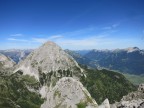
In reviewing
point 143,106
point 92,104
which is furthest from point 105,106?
point 143,106

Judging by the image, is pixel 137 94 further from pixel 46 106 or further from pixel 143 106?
pixel 46 106

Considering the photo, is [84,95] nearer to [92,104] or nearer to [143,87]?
[92,104]

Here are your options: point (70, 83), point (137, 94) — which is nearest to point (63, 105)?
point (70, 83)

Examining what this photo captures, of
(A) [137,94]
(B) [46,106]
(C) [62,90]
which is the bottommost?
(B) [46,106]

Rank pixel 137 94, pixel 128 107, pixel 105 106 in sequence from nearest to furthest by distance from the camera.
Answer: pixel 128 107
pixel 137 94
pixel 105 106

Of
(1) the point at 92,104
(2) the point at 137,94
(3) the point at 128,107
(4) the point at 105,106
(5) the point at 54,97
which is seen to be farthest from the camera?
(5) the point at 54,97

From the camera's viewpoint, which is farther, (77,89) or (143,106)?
(77,89)

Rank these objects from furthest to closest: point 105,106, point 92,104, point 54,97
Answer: point 54,97 → point 92,104 → point 105,106

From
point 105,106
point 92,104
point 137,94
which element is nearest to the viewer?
point 137,94

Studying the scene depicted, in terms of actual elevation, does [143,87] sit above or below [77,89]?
above
